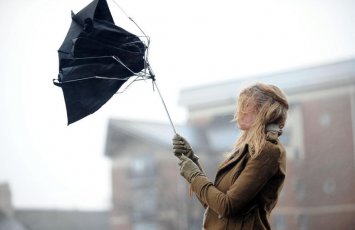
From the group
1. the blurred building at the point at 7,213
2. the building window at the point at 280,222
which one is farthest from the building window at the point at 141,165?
the building window at the point at 280,222

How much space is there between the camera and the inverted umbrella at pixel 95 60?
1.66 m

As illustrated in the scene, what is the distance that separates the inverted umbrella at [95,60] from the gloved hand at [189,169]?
319mm

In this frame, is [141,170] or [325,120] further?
[141,170]

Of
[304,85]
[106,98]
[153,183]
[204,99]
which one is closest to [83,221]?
[153,183]

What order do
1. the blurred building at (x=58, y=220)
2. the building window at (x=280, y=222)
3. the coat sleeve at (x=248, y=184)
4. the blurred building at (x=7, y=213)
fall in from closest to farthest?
the coat sleeve at (x=248, y=184)
the building window at (x=280, y=222)
the blurred building at (x=7, y=213)
the blurred building at (x=58, y=220)

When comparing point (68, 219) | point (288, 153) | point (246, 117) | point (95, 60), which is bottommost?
point (68, 219)

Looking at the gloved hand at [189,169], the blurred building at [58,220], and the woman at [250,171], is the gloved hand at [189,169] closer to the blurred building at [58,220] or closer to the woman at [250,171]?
the woman at [250,171]

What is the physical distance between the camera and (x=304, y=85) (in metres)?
12.4

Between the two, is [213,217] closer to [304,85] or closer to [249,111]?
[249,111]

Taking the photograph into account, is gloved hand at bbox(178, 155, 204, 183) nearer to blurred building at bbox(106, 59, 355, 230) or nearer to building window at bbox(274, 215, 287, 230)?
blurred building at bbox(106, 59, 355, 230)

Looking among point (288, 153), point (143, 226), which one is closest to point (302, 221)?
point (288, 153)

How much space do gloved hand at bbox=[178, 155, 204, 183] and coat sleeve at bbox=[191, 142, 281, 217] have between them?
8 cm

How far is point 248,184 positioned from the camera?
1322 mm

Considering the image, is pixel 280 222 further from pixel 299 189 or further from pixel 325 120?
pixel 325 120
